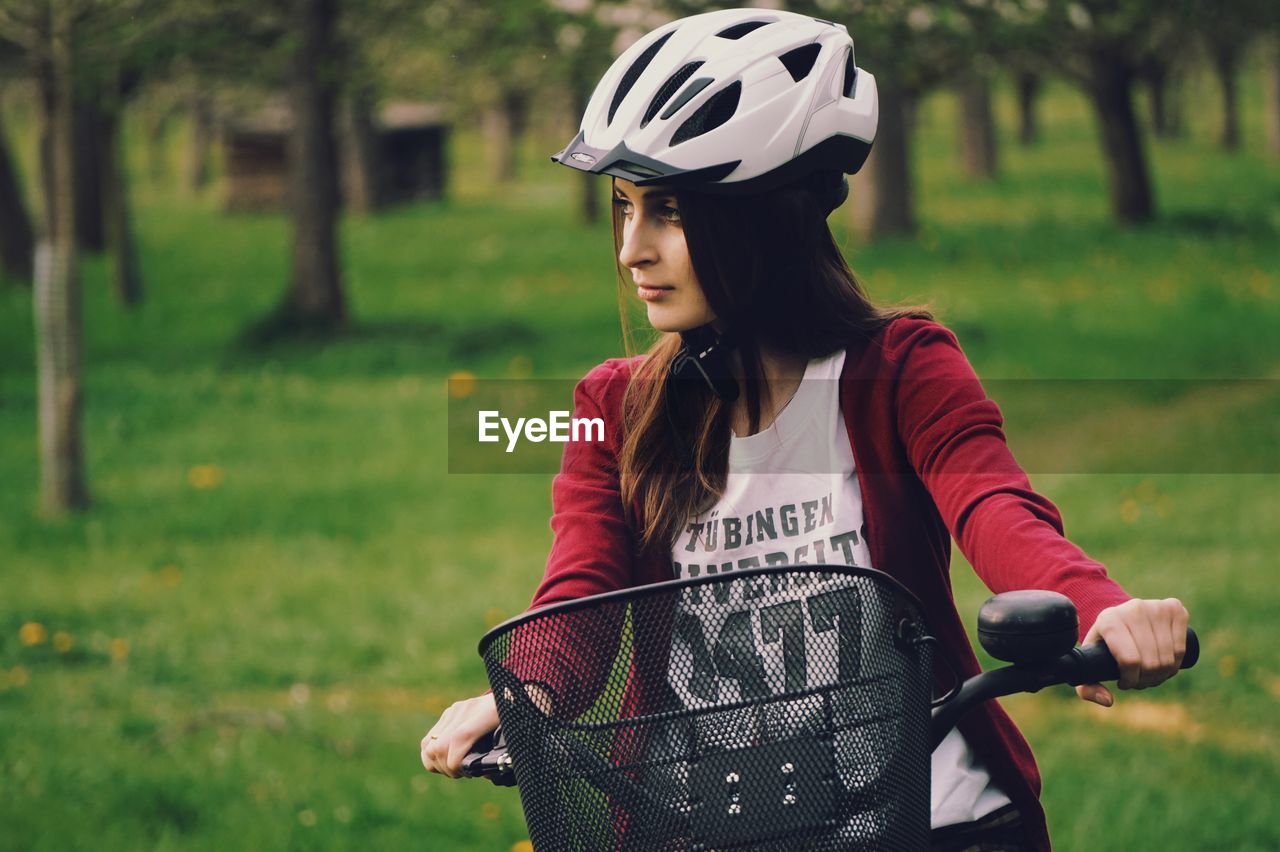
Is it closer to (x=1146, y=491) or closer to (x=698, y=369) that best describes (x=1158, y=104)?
(x=1146, y=491)

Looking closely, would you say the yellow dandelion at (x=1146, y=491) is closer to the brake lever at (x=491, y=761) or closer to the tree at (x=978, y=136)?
the brake lever at (x=491, y=761)

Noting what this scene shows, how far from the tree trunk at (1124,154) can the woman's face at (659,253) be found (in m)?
18.9

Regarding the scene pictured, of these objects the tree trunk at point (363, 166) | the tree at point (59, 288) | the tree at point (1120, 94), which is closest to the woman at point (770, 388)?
the tree at point (59, 288)

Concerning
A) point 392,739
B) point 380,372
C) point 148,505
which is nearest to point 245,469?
point 148,505

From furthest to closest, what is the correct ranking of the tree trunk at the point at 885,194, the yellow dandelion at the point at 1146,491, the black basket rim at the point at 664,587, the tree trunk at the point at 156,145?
the tree trunk at the point at 156,145 → the tree trunk at the point at 885,194 → the yellow dandelion at the point at 1146,491 → the black basket rim at the point at 664,587

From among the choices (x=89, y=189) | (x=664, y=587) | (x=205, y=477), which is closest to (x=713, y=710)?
(x=664, y=587)

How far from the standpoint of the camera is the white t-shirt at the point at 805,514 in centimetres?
212

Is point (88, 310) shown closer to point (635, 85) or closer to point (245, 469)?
point (245, 469)

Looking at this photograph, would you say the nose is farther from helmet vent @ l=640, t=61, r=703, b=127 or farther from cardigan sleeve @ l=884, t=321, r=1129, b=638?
cardigan sleeve @ l=884, t=321, r=1129, b=638

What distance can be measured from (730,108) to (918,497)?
0.59 m

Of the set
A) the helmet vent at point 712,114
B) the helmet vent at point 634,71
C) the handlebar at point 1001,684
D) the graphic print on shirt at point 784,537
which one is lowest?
the handlebar at point 1001,684

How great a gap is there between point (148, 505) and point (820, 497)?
7.56 metres

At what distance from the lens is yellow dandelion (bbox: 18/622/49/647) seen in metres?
6.70

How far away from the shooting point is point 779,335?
232 centimetres
